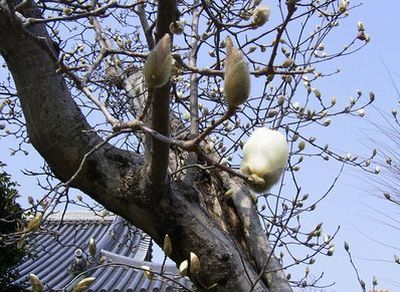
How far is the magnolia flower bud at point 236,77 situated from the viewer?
0.71 m

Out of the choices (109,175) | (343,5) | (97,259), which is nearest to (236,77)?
(109,175)

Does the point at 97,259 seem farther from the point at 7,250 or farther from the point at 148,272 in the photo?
the point at 148,272

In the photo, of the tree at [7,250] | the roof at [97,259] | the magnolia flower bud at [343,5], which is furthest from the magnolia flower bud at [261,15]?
the roof at [97,259]

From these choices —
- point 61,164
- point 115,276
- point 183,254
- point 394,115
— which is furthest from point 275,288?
point 115,276

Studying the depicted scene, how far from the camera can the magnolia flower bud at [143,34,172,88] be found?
2.60ft

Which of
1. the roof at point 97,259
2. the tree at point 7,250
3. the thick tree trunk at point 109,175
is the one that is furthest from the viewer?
the roof at point 97,259

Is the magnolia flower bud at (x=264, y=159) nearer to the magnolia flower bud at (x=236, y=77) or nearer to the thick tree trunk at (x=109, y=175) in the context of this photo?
the magnolia flower bud at (x=236, y=77)

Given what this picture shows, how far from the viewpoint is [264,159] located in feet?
2.47

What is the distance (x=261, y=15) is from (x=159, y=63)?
42cm

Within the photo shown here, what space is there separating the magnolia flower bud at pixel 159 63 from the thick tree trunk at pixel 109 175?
0.63 metres

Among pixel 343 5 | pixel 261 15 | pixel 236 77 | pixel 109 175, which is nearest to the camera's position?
pixel 236 77

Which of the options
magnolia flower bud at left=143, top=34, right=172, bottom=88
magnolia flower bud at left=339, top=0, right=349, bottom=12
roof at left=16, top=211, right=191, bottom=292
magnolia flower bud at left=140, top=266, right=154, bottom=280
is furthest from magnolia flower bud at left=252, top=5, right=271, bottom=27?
roof at left=16, top=211, right=191, bottom=292

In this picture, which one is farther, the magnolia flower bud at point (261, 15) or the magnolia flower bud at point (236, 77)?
the magnolia flower bud at point (261, 15)

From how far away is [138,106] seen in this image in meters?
2.11
